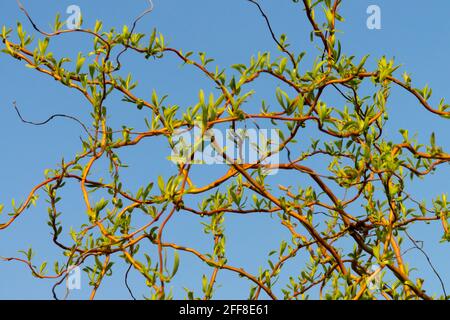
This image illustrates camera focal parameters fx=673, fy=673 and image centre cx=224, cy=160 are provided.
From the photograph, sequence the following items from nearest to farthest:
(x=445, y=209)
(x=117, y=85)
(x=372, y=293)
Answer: (x=372, y=293) → (x=117, y=85) → (x=445, y=209)

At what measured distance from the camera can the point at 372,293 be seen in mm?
2445

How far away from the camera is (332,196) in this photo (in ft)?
8.84
